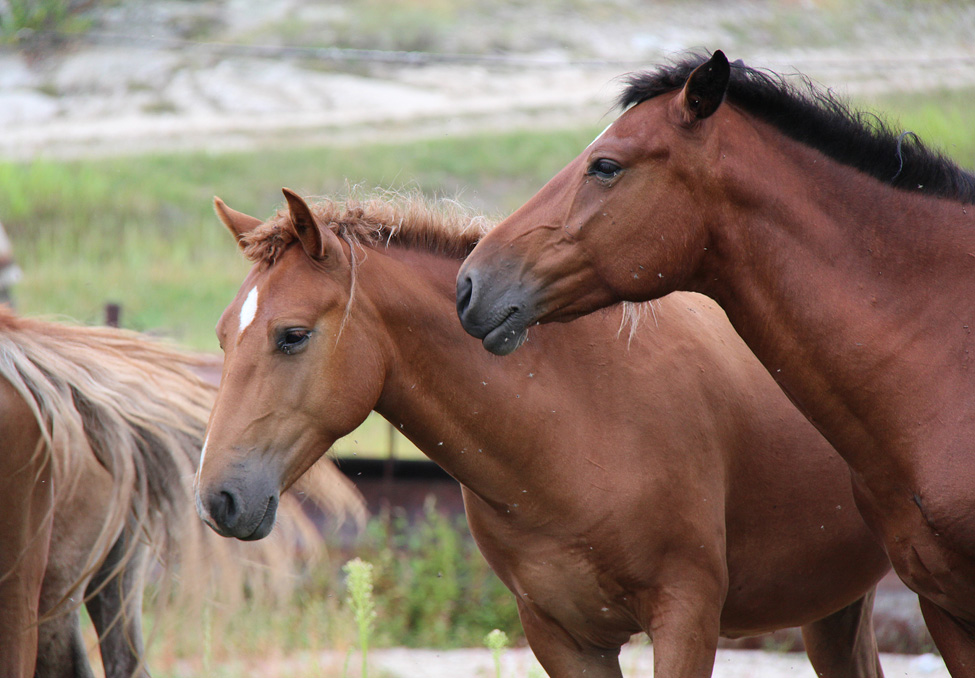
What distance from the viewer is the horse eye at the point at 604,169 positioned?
2471mm

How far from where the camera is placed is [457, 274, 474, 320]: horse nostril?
2527 mm

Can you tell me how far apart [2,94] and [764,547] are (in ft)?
48.2

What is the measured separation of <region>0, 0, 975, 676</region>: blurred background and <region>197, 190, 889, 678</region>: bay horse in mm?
4119

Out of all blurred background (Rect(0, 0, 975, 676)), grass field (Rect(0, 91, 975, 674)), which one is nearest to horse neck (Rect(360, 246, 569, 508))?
blurred background (Rect(0, 0, 975, 676))

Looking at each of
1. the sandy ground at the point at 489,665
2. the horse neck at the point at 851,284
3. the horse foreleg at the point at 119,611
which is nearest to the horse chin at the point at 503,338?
the horse neck at the point at 851,284

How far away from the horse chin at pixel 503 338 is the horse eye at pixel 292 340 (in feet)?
1.64

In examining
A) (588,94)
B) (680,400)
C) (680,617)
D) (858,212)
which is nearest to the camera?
(858,212)

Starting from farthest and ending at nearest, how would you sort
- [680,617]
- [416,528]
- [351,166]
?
[351,166] < [416,528] < [680,617]

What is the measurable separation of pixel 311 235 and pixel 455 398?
625 mm

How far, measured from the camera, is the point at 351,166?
12.9 meters

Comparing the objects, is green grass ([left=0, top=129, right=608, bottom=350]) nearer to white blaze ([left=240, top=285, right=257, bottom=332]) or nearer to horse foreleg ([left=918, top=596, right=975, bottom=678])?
white blaze ([left=240, top=285, right=257, bottom=332])

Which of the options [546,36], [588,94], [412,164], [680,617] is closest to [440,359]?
[680,617]

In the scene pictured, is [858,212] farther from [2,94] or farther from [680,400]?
[2,94]

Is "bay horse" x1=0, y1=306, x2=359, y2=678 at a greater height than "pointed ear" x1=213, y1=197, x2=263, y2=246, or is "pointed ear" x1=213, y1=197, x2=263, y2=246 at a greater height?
"pointed ear" x1=213, y1=197, x2=263, y2=246
